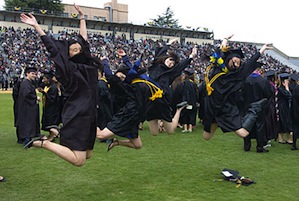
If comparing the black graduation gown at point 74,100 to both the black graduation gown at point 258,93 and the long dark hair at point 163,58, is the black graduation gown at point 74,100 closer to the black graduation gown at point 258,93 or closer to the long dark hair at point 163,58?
the long dark hair at point 163,58

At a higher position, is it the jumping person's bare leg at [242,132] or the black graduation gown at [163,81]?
the black graduation gown at [163,81]

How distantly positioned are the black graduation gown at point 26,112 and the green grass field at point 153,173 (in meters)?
0.51

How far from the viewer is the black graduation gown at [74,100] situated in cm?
504

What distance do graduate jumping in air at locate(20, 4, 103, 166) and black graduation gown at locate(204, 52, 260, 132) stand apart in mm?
2494

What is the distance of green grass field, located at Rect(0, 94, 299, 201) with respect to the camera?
595 centimetres

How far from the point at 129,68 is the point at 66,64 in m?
1.92

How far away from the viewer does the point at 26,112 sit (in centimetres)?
990

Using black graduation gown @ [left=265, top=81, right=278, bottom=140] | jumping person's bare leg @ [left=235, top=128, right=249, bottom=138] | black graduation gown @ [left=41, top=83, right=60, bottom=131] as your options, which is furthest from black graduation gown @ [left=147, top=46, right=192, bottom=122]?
black graduation gown @ [left=41, top=83, right=60, bottom=131]

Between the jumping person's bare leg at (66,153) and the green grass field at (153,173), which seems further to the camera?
the green grass field at (153,173)

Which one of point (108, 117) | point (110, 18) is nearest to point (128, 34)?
point (110, 18)

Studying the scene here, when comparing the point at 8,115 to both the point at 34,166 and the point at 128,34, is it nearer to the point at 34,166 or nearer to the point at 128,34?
the point at 34,166

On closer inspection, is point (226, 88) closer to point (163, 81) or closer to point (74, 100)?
point (163, 81)

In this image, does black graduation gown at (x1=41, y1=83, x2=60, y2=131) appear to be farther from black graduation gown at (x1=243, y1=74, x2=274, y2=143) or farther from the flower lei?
the flower lei

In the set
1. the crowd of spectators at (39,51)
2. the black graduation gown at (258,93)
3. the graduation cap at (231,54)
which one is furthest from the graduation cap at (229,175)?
the crowd of spectators at (39,51)
